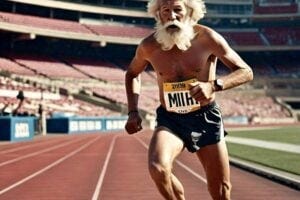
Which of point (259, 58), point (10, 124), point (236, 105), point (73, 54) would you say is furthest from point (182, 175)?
point (259, 58)

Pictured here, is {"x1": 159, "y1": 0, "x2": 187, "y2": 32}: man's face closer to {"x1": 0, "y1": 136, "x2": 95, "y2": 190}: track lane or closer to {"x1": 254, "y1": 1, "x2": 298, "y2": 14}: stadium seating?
{"x1": 0, "y1": 136, "x2": 95, "y2": 190}: track lane

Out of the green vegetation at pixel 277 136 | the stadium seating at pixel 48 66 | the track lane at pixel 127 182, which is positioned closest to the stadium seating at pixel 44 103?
the stadium seating at pixel 48 66

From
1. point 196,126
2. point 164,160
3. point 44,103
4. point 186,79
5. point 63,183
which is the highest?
point 44,103

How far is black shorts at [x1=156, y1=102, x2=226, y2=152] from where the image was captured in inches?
181

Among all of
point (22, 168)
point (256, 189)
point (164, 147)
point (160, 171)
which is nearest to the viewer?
point (160, 171)

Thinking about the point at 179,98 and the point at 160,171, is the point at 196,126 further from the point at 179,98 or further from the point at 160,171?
the point at 160,171

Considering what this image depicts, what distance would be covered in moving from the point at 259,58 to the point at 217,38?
73280 mm

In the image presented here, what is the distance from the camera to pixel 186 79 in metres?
4.52

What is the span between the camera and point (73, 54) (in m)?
64.4

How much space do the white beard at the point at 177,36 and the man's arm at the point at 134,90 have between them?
0.32 m

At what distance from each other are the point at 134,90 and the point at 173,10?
0.87m

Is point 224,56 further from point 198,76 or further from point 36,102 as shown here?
point 36,102

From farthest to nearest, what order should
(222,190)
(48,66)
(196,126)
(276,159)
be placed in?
(48,66) → (276,159) → (222,190) → (196,126)

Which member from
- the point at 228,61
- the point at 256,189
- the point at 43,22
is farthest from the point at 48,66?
the point at 228,61
